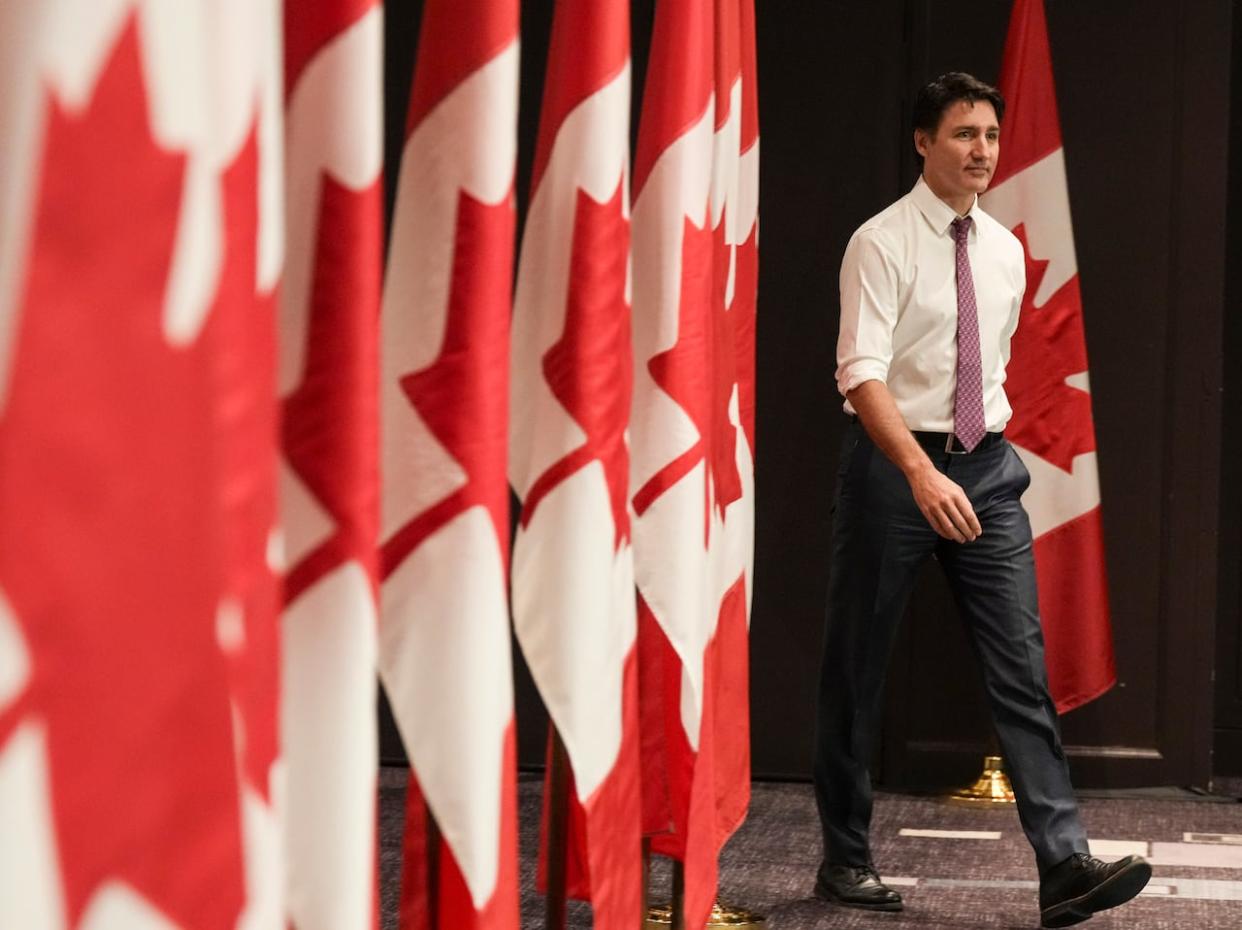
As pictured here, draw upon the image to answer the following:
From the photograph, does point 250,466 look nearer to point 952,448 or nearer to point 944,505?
point 944,505

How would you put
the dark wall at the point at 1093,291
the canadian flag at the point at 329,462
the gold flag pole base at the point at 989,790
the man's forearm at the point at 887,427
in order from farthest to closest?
the dark wall at the point at 1093,291 < the gold flag pole base at the point at 989,790 < the man's forearm at the point at 887,427 < the canadian flag at the point at 329,462

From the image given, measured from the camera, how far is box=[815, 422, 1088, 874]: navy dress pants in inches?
133

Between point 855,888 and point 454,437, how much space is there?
7.34 ft

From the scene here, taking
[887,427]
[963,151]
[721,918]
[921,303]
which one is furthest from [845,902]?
[963,151]

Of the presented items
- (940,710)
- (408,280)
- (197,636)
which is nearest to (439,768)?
(408,280)

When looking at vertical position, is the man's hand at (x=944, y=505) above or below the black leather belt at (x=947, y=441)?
below

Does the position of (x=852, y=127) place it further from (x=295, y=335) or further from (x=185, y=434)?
(x=185, y=434)

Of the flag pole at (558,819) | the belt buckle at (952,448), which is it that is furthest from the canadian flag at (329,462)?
the belt buckle at (952,448)

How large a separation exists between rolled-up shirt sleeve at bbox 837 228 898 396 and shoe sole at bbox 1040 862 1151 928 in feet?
3.32

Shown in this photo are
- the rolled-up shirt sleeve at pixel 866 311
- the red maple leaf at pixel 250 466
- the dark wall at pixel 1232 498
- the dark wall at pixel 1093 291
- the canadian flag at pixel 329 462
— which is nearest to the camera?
the red maple leaf at pixel 250 466

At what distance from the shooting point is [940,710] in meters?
4.99

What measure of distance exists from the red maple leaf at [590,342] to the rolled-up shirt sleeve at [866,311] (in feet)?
4.60

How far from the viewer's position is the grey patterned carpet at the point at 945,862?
3.53 meters

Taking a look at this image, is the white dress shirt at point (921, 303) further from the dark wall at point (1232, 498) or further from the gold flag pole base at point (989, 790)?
the dark wall at point (1232, 498)
